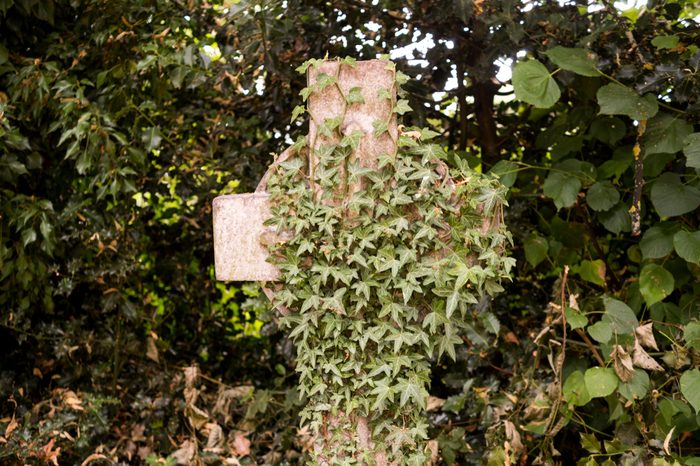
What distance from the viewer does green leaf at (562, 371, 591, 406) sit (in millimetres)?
2025

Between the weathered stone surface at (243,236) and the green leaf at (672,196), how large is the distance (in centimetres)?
119

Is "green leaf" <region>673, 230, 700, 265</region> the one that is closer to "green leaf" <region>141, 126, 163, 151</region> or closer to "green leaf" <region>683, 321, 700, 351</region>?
"green leaf" <region>683, 321, 700, 351</region>

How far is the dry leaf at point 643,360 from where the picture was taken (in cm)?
185

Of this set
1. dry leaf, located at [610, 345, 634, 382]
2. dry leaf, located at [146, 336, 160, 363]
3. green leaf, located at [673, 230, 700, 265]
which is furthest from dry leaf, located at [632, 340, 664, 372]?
dry leaf, located at [146, 336, 160, 363]

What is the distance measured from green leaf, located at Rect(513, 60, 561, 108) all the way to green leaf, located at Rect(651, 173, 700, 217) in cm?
44

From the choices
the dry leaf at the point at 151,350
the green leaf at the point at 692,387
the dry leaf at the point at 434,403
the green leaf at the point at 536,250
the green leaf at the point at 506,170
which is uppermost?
the green leaf at the point at 506,170

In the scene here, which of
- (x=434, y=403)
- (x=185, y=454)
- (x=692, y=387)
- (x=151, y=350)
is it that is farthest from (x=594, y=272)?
(x=151, y=350)

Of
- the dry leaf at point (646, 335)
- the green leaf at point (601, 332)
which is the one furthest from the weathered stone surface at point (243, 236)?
the dry leaf at point (646, 335)

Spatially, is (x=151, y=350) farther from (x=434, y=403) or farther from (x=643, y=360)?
(x=643, y=360)

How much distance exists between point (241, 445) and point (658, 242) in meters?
1.66

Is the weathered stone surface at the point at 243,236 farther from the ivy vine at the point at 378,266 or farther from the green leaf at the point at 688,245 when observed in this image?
the green leaf at the point at 688,245

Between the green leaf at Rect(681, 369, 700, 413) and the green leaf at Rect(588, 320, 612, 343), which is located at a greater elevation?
the green leaf at Rect(588, 320, 612, 343)

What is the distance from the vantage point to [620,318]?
6.64 feet

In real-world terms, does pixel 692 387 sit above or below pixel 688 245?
below
